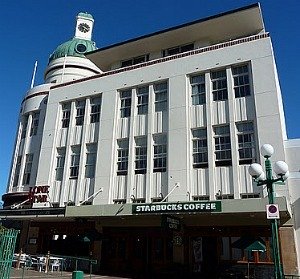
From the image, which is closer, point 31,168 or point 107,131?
point 107,131

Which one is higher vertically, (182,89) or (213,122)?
(182,89)

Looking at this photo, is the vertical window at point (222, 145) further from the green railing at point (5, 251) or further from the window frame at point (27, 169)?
the window frame at point (27, 169)

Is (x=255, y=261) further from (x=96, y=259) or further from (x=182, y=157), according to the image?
(x=96, y=259)

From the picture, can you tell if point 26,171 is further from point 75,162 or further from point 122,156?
point 122,156

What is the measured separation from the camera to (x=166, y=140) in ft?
71.4

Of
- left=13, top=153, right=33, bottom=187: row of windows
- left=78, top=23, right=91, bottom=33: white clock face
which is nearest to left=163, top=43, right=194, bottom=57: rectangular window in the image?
left=13, top=153, right=33, bottom=187: row of windows

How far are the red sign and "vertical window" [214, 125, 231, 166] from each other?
1266cm

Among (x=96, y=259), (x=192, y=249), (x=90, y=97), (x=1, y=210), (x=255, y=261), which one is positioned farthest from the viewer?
(x=90, y=97)

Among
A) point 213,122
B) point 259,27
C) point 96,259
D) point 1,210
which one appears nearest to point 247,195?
point 213,122

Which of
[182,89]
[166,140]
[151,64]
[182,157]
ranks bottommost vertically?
[182,157]

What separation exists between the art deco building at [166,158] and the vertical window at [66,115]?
0.11m

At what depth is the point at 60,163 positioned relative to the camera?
2550cm

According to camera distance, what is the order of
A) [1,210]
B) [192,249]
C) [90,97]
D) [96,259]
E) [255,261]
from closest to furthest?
[255,261]
[192,249]
[96,259]
[1,210]
[90,97]

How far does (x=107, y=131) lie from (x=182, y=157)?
6227 mm
